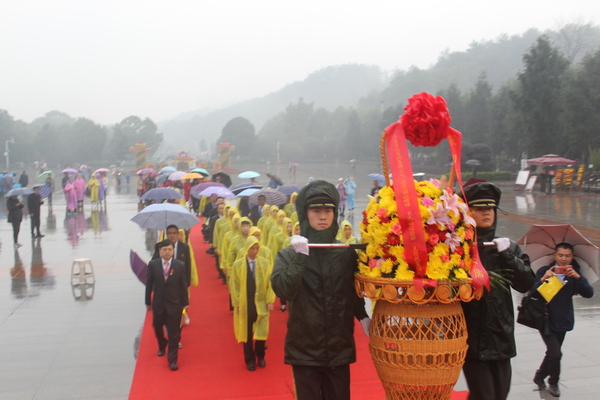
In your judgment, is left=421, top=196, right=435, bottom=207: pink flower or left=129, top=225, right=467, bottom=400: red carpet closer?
left=421, top=196, right=435, bottom=207: pink flower

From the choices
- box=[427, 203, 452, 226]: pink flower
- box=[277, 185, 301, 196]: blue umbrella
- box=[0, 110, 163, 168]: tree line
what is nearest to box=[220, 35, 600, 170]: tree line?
box=[277, 185, 301, 196]: blue umbrella

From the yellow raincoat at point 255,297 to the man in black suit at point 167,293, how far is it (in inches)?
23.4

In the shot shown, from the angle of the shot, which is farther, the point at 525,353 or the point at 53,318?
the point at 53,318

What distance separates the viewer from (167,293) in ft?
20.2

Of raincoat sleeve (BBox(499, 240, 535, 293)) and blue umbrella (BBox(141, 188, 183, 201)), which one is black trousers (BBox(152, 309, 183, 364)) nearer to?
raincoat sleeve (BBox(499, 240, 535, 293))

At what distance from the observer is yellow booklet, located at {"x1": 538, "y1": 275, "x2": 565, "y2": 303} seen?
491 cm

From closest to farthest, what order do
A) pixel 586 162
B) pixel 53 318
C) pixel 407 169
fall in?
pixel 407 169
pixel 53 318
pixel 586 162

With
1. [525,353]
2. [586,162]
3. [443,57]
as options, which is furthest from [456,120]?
[443,57]

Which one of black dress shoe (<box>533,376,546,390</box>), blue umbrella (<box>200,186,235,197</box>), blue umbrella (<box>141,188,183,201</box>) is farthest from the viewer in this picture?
blue umbrella (<box>200,186,235,197</box>)

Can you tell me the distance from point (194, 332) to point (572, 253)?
4588mm

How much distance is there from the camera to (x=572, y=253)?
197 inches

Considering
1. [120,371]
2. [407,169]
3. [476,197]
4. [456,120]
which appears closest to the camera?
[407,169]

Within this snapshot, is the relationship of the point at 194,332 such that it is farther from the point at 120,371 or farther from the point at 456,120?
the point at 456,120

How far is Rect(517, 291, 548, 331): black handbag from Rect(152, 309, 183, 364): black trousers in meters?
3.43
